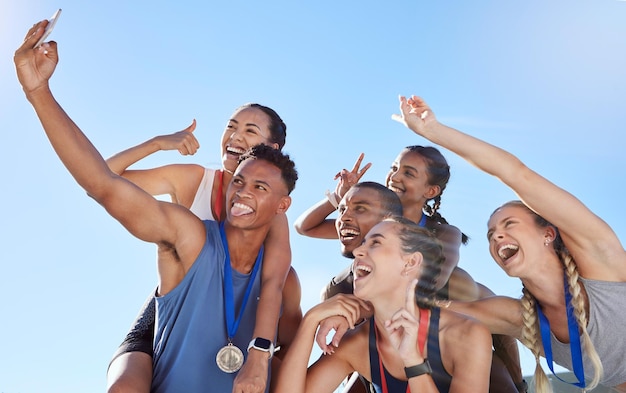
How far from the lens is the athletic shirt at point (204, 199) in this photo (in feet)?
21.2

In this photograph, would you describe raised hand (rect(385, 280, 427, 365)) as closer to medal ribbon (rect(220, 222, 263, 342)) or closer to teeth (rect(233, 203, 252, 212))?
medal ribbon (rect(220, 222, 263, 342))

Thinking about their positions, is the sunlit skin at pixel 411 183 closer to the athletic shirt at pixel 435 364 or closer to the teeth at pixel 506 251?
the teeth at pixel 506 251

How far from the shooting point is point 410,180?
7477 millimetres

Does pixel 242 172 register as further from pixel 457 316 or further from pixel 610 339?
pixel 610 339

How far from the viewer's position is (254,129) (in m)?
6.67

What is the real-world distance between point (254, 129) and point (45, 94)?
8.00 feet

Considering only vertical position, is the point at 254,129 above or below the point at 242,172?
above

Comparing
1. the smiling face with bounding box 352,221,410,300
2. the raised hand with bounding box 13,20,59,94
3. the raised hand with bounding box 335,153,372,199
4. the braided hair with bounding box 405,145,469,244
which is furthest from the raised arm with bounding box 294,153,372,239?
the raised hand with bounding box 13,20,59,94

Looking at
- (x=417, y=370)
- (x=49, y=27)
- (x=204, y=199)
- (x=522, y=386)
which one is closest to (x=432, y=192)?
(x=522, y=386)

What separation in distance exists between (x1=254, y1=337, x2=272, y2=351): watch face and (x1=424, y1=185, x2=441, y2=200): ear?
311cm

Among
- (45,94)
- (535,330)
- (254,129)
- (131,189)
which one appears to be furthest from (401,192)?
(45,94)

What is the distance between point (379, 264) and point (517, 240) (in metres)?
1.11

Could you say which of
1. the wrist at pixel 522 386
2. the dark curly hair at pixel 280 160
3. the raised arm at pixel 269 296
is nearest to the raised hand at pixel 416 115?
the dark curly hair at pixel 280 160

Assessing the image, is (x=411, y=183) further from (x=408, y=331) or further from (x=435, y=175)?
(x=408, y=331)
